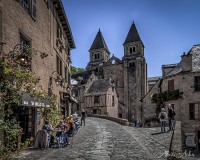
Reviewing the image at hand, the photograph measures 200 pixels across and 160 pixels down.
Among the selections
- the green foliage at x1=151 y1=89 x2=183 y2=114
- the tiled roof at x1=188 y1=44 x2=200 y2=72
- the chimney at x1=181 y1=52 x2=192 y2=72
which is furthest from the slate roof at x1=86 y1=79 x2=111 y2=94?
the chimney at x1=181 y1=52 x2=192 y2=72

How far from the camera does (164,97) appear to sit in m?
28.6

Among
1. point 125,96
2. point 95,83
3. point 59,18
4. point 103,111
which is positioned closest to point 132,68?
point 125,96

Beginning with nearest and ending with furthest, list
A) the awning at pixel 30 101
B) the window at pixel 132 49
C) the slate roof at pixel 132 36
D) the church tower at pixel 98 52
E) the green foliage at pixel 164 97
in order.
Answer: the awning at pixel 30 101 < the green foliage at pixel 164 97 < the window at pixel 132 49 < the slate roof at pixel 132 36 < the church tower at pixel 98 52

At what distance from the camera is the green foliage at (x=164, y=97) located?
87.6 ft

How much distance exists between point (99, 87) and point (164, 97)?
77.2ft

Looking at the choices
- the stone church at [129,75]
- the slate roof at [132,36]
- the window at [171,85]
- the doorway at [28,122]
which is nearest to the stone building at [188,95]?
the window at [171,85]

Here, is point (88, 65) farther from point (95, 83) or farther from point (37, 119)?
point (37, 119)

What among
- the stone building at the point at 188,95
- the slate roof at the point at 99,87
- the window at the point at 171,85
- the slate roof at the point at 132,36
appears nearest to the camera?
the stone building at the point at 188,95

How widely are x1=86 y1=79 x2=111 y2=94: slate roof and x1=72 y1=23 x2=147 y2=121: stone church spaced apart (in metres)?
2.42

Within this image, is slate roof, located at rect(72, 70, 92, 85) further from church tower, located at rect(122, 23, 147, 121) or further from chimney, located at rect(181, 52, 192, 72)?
chimney, located at rect(181, 52, 192, 72)

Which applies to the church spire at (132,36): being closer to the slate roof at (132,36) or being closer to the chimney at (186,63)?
the slate roof at (132,36)

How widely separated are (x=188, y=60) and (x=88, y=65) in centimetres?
5424

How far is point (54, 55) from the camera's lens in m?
17.3

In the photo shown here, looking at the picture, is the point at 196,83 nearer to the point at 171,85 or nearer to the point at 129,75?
the point at 171,85
